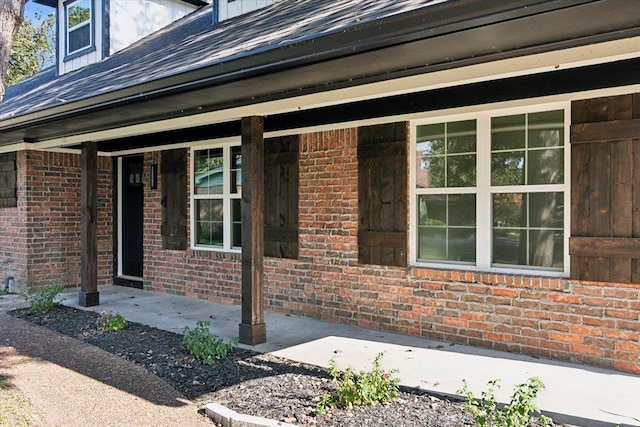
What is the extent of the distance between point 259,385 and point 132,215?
245 inches

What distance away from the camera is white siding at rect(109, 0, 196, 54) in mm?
9797

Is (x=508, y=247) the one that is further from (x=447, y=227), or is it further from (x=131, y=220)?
(x=131, y=220)

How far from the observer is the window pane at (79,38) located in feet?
33.1

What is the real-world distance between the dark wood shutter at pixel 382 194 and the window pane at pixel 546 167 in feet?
4.31

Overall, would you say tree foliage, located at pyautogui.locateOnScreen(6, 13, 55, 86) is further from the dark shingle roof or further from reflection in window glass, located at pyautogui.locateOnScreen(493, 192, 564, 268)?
reflection in window glass, located at pyautogui.locateOnScreen(493, 192, 564, 268)

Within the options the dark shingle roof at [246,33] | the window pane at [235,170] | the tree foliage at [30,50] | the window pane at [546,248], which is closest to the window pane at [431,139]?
the window pane at [546,248]

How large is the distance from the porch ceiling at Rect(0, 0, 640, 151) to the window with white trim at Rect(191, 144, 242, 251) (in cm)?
202

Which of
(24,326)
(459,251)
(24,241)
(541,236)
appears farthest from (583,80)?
(24,241)

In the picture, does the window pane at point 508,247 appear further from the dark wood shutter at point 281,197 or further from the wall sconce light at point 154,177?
the wall sconce light at point 154,177

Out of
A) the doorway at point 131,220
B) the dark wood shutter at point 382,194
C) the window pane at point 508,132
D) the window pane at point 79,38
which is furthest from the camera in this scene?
the window pane at point 79,38

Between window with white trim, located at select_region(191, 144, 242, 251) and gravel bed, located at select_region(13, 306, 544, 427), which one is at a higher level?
window with white trim, located at select_region(191, 144, 242, 251)

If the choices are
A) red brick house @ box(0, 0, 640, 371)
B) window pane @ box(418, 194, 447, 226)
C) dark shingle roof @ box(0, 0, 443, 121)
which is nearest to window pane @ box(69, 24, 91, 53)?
dark shingle roof @ box(0, 0, 443, 121)

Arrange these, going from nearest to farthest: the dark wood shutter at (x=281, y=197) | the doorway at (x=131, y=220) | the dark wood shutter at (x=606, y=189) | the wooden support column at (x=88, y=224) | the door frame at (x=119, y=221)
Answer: the dark wood shutter at (x=606, y=189)
the dark wood shutter at (x=281, y=197)
the wooden support column at (x=88, y=224)
the doorway at (x=131, y=220)
the door frame at (x=119, y=221)

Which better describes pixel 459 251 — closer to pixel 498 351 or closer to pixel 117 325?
pixel 498 351
